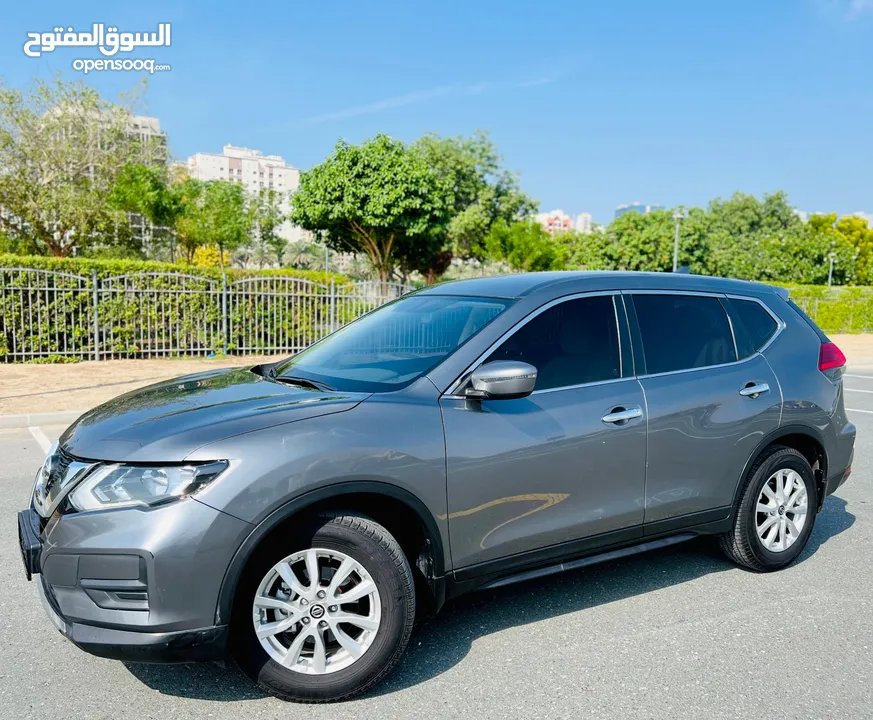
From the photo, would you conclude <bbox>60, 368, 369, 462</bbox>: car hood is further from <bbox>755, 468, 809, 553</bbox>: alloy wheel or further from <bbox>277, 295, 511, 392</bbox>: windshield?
<bbox>755, 468, 809, 553</bbox>: alloy wheel

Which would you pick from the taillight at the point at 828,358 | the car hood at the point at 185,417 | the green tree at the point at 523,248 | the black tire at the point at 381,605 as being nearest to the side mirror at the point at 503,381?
the car hood at the point at 185,417

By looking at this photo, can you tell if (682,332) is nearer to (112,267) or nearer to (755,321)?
(755,321)

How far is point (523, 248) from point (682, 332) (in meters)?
34.6

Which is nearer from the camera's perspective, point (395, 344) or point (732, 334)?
point (395, 344)

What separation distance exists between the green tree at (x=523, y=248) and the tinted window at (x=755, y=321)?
32.6 meters

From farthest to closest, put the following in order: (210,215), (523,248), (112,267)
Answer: (523,248) < (210,215) < (112,267)

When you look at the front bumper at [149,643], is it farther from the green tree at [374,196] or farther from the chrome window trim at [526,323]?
the green tree at [374,196]

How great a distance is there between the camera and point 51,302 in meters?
14.2

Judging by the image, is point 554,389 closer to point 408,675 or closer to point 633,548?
point 633,548

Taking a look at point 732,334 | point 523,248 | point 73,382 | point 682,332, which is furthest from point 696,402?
point 523,248

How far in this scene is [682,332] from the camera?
4.15m

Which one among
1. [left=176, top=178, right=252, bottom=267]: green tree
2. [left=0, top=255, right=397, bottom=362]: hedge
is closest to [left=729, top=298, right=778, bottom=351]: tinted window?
[left=0, top=255, right=397, bottom=362]: hedge

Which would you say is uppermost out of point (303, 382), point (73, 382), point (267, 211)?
point (267, 211)

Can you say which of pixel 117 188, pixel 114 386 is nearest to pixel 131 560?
pixel 114 386
